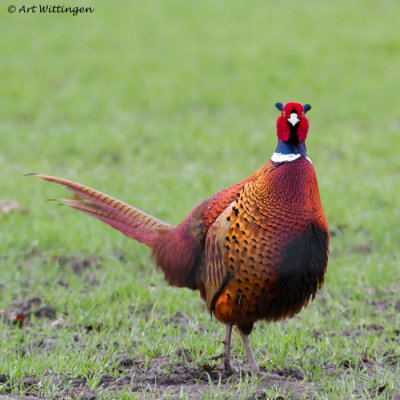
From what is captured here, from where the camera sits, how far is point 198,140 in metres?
8.41

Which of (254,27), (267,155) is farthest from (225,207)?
(254,27)

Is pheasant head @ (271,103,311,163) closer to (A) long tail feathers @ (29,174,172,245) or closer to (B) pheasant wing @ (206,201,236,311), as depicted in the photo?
(B) pheasant wing @ (206,201,236,311)

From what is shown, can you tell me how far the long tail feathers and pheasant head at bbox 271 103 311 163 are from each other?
3.09 feet

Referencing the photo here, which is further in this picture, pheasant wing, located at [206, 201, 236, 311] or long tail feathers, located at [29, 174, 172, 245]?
long tail feathers, located at [29, 174, 172, 245]

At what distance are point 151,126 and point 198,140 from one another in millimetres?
836

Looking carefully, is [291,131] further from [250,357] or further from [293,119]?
[250,357]

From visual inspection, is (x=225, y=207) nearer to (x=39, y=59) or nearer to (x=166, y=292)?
Result: (x=166, y=292)

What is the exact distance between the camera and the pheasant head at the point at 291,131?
121 inches

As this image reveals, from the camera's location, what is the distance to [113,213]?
384cm

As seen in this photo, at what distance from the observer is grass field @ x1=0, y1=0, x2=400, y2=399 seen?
355 centimetres

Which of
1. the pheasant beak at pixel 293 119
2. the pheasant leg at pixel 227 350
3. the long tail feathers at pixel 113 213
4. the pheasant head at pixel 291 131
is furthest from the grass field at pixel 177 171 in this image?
the pheasant beak at pixel 293 119

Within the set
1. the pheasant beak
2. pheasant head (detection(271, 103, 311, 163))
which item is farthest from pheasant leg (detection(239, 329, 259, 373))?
the pheasant beak

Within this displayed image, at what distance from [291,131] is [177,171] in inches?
178

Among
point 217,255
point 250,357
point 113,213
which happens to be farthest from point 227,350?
point 113,213
